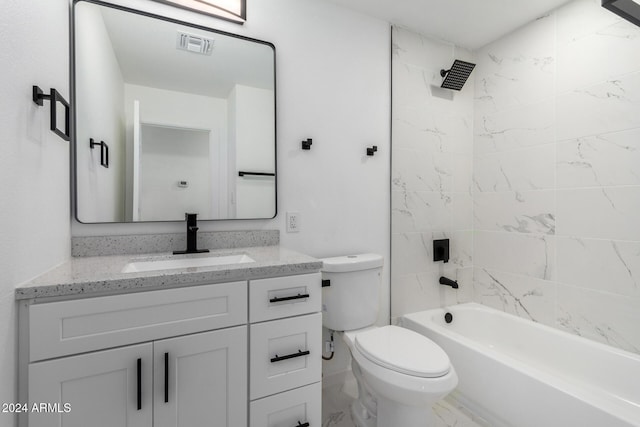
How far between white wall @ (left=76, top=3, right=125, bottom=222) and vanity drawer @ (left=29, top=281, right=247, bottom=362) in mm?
643

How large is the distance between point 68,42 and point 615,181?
8.86 ft

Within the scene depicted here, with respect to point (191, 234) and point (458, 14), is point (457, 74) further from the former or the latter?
point (191, 234)

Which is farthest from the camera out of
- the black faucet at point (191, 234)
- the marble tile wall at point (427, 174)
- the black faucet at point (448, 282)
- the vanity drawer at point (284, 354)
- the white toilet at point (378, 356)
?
the black faucet at point (448, 282)

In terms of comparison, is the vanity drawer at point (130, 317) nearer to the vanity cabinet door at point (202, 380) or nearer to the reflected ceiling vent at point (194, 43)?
the vanity cabinet door at point (202, 380)

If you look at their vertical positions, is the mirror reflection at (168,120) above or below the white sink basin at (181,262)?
above

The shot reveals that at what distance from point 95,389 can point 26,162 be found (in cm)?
67

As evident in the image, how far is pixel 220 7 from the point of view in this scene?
157 cm

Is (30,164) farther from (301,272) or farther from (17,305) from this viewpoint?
(301,272)

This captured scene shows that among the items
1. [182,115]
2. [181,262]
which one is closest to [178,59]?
[182,115]

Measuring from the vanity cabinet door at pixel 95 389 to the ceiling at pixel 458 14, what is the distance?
6.78ft

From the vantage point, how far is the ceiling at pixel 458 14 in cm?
185

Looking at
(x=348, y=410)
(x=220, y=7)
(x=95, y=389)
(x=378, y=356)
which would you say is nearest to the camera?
(x=95, y=389)

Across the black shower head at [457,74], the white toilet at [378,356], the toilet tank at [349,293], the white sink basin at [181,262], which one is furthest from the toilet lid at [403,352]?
the black shower head at [457,74]

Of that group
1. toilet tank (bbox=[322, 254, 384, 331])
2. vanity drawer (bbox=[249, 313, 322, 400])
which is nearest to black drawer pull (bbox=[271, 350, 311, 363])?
vanity drawer (bbox=[249, 313, 322, 400])
